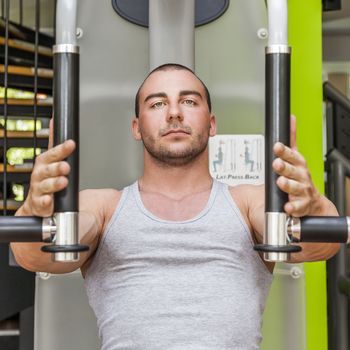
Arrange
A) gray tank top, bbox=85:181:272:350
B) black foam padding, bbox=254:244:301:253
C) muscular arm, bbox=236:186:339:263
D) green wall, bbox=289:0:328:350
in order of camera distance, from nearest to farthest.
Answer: black foam padding, bbox=254:244:301:253 < muscular arm, bbox=236:186:339:263 < gray tank top, bbox=85:181:272:350 < green wall, bbox=289:0:328:350

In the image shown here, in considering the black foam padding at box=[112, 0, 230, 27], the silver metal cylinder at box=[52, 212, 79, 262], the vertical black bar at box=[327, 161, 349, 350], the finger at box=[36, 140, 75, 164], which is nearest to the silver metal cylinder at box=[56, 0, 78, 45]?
the finger at box=[36, 140, 75, 164]

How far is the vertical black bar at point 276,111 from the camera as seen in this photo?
1.07 meters

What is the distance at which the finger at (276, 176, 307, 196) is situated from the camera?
1078mm

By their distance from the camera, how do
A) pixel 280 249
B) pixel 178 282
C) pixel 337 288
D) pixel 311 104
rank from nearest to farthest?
pixel 280 249, pixel 178 282, pixel 311 104, pixel 337 288

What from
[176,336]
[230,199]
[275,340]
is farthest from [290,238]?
[275,340]

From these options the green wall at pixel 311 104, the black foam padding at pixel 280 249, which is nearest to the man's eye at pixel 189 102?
the black foam padding at pixel 280 249

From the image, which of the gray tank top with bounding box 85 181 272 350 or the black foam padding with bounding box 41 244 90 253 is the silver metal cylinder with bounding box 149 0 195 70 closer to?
the gray tank top with bounding box 85 181 272 350

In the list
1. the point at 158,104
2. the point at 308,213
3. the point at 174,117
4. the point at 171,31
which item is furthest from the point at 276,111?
the point at 171,31

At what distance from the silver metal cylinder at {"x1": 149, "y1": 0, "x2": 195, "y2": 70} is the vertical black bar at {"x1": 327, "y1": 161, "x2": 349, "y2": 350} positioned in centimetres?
176

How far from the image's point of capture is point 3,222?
1.11 m

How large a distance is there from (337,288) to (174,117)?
202 centimetres

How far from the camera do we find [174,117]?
1.69 meters

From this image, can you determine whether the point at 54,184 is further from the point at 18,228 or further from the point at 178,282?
the point at 178,282

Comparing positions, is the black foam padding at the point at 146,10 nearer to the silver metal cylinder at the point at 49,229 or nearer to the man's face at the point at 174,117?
the man's face at the point at 174,117
